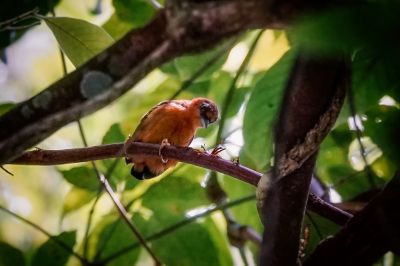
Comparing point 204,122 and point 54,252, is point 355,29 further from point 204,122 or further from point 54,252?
point 204,122

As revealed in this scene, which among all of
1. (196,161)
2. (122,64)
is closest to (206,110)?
(196,161)

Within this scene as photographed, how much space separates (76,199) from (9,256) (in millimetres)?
314

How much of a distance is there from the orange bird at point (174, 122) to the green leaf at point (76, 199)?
245 mm

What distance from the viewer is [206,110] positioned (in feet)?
7.10

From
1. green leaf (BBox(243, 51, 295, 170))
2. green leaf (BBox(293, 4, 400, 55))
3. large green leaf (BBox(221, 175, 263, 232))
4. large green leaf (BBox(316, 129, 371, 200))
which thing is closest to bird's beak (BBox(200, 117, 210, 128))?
large green leaf (BBox(221, 175, 263, 232))

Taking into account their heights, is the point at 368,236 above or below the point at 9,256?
below

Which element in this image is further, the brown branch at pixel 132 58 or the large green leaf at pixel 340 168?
the large green leaf at pixel 340 168

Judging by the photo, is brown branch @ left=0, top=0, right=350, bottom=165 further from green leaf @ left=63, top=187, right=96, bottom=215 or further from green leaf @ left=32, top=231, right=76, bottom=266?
green leaf @ left=63, top=187, right=96, bottom=215

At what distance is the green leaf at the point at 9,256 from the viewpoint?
5.58ft

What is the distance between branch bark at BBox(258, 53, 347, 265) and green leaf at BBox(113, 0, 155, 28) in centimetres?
94

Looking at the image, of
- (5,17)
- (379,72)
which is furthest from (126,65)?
(5,17)

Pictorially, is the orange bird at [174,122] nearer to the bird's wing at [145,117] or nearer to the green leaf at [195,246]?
the bird's wing at [145,117]

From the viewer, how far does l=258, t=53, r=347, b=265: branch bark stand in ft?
3.01

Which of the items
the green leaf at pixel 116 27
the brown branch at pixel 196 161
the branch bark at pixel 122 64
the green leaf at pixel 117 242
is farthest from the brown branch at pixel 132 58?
the green leaf at pixel 116 27
